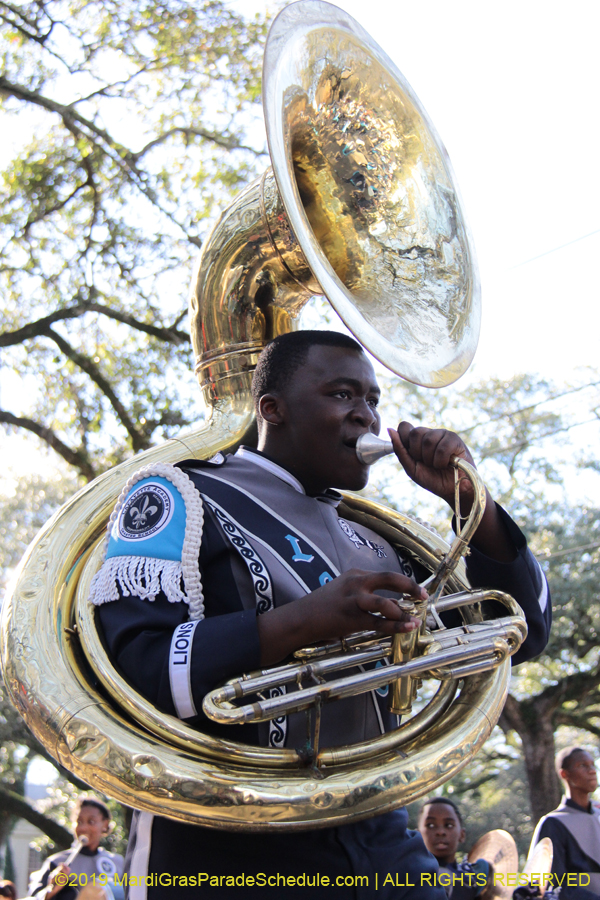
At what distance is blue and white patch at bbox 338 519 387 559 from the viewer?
8.09 ft

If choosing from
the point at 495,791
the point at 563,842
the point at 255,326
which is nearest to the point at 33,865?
the point at 495,791

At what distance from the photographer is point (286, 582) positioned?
2105 millimetres

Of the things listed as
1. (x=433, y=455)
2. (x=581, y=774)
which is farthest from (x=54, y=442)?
(x=433, y=455)

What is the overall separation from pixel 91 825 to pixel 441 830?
82.9 inches

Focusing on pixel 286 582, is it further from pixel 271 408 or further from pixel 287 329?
pixel 287 329

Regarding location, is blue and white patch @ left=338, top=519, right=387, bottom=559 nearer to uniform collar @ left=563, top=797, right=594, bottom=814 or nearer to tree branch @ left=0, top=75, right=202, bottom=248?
uniform collar @ left=563, top=797, right=594, bottom=814

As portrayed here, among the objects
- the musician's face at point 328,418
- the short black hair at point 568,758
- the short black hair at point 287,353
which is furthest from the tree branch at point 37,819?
the musician's face at point 328,418

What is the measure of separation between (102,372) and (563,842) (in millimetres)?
6773

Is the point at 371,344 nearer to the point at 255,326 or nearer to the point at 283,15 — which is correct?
the point at 255,326

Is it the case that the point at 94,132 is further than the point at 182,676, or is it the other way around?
the point at 94,132

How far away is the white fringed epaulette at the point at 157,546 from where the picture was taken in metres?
1.97

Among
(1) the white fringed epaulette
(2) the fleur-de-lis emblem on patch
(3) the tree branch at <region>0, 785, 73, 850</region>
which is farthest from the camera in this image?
(3) the tree branch at <region>0, 785, 73, 850</region>

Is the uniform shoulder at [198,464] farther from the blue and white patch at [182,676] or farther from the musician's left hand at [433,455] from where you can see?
the blue and white patch at [182,676]

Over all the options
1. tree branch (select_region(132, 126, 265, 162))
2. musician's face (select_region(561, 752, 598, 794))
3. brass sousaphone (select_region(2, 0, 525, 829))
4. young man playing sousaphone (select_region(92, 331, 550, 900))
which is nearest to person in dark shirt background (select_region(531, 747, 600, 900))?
musician's face (select_region(561, 752, 598, 794))
